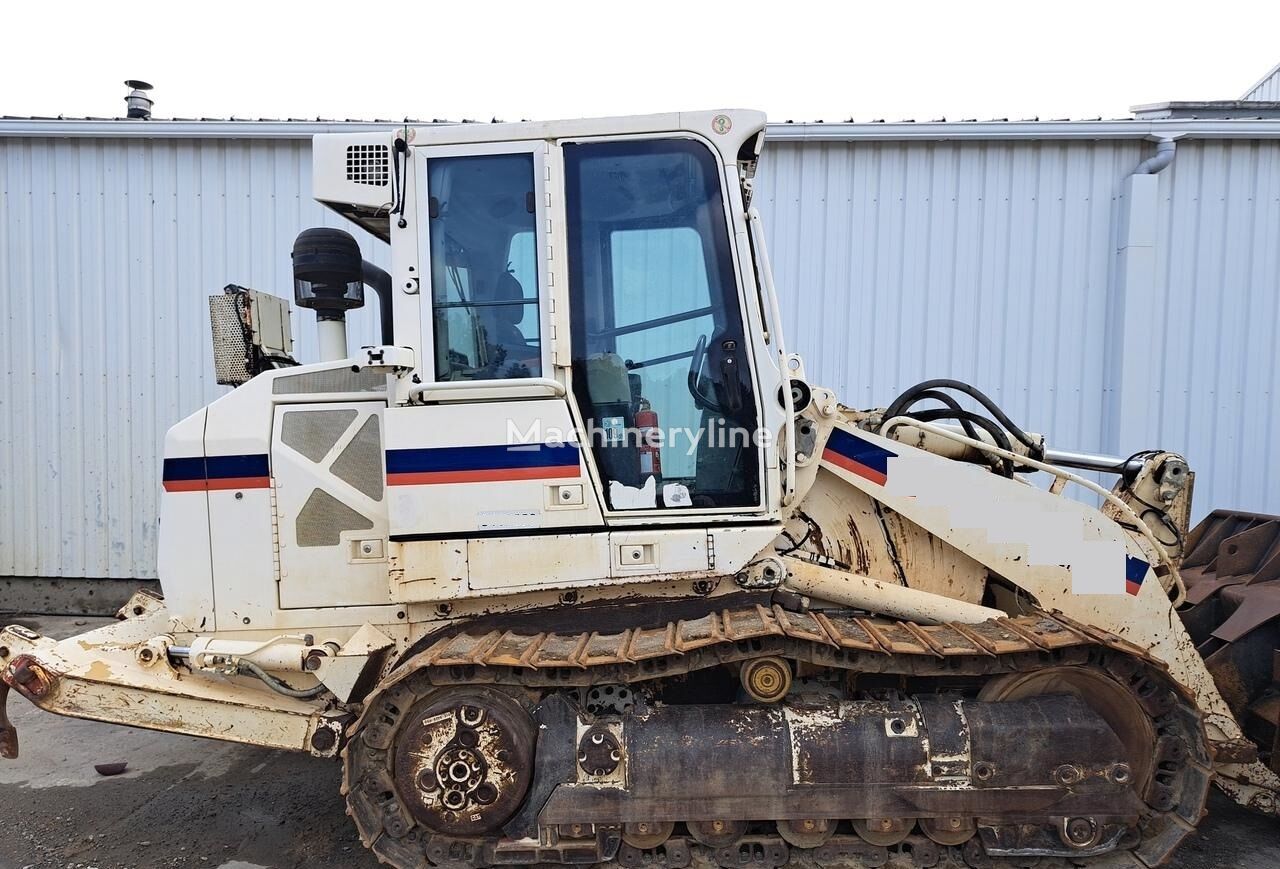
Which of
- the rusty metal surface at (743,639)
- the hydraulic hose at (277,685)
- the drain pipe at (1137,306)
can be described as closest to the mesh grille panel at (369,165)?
the rusty metal surface at (743,639)

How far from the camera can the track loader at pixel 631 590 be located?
271cm

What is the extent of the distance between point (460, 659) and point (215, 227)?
6042 mm

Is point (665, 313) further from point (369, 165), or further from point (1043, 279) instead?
point (1043, 279)

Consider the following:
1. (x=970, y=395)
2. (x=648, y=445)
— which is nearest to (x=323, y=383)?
(x=648, y=445)

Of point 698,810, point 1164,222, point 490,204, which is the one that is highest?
point 1164,222

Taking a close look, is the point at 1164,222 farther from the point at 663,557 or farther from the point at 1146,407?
the point at 663,557

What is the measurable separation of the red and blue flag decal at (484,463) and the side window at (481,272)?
31 cm

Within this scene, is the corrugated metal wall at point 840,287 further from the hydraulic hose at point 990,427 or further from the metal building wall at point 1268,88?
the metal building wall at point 1268,88

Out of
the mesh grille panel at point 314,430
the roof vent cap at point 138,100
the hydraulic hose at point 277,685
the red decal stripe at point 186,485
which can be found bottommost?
the hydraulic hose at point 277,685

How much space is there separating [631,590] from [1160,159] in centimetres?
641

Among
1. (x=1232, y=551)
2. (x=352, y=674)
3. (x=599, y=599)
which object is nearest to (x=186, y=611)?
(x=352, y=674)

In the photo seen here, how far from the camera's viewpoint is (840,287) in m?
6.63

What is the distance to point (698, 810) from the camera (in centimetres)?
271

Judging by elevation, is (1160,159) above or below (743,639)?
above
